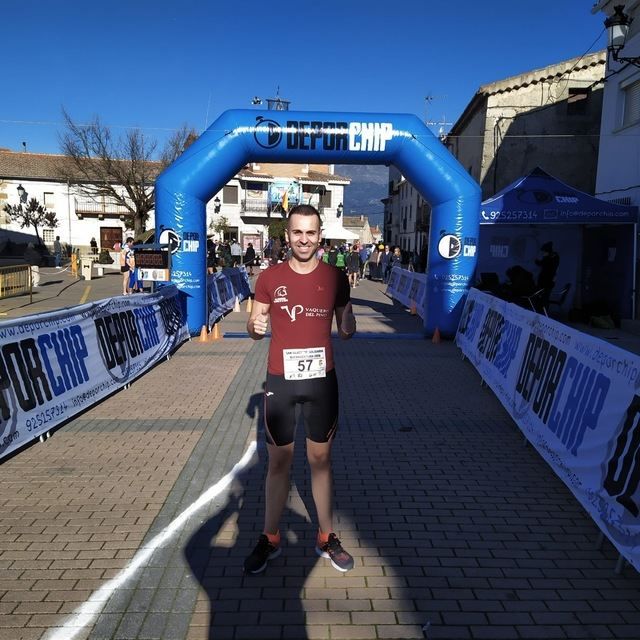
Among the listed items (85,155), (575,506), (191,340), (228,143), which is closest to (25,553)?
(575,506)

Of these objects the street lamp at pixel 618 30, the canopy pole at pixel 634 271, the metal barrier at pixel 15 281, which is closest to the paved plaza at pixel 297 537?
the canopy pole at pixel 634 271

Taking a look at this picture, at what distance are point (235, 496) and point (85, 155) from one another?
36444mm

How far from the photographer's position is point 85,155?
116 feet

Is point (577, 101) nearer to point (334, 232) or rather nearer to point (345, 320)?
point (345, 320)

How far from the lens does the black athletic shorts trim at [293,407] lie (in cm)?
315

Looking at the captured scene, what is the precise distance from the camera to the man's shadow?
2785 mm

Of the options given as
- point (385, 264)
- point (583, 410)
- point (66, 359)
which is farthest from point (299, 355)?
point (385, 264)

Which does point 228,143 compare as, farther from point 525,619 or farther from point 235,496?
point 525,619

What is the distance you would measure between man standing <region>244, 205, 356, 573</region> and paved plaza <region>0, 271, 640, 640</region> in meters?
0.36

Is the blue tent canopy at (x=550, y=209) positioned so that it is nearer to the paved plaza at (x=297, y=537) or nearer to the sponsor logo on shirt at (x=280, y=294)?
the paved plaza at (x=297, y=537)

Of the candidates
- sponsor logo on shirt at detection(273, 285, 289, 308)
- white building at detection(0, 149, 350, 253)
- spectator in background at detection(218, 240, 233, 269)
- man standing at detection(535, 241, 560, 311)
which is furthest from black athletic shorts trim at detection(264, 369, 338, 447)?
white building at detection(0, 149, 350, 253)

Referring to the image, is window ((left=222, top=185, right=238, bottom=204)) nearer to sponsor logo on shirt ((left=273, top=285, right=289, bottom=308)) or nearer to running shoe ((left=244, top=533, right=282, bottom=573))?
sponsor logo on shirt ((left=273, top=285, right=289, bottom=308))

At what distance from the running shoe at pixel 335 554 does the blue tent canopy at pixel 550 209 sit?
32.9 ft

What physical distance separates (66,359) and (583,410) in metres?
5.06
